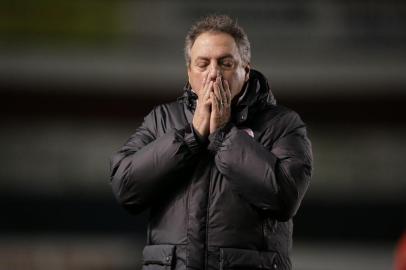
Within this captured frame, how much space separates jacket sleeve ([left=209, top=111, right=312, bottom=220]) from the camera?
9.48 ft

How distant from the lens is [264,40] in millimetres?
10070

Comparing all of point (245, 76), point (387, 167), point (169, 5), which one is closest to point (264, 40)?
point (169, 5)

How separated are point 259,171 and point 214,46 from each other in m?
0.38

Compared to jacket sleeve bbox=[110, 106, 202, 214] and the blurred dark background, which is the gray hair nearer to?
jacket sleeve bbox=[110, 106, 202, 214]

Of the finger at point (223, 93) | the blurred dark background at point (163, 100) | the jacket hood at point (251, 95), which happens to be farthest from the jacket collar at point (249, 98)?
the blurred dark background at point (163, 100)

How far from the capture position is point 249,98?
10.2 feet

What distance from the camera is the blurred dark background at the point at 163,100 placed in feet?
32.6

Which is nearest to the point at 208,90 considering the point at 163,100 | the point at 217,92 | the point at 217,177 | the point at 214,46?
the point at 217,92

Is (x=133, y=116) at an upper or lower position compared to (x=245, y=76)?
lower

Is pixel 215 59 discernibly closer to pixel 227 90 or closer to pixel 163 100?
pixel 227 90

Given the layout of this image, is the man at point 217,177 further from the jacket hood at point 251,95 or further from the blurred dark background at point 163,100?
the blurred dark background at point 163,100

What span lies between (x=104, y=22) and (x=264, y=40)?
1480mm

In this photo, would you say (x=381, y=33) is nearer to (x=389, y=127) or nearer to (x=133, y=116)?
(x=389, y=127)

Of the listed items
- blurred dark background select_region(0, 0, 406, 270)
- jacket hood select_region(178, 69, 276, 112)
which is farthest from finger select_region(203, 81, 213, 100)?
blurred dark background select_region(0, 0, 406, 270)
